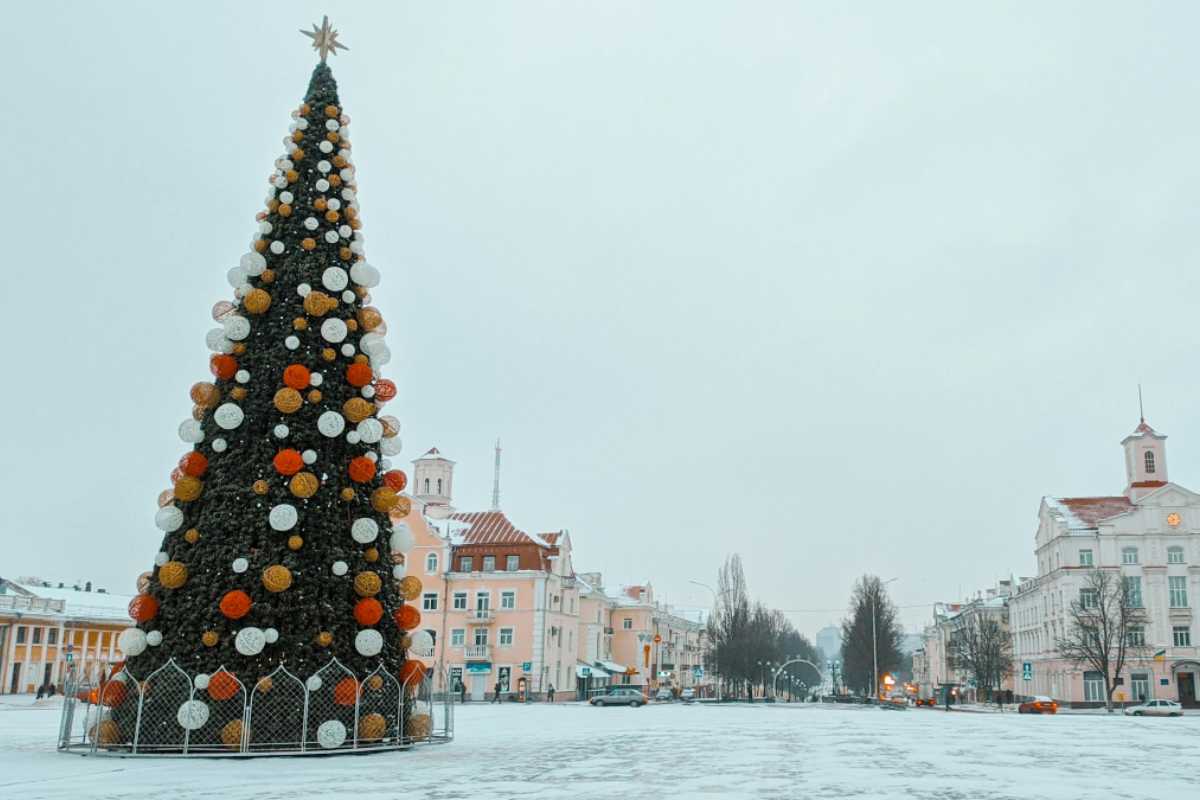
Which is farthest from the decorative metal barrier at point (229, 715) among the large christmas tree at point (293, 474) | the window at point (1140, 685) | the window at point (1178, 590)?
the window at point (1178, 590)

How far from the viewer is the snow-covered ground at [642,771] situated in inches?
484

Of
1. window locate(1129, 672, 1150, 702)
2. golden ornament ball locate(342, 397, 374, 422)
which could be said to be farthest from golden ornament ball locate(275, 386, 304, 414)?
window locate(1129, 672, 1150, 702)

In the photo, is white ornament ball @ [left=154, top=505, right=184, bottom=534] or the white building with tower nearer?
white ornament ball @ [left=154, top=505, right=184, bottom=534]

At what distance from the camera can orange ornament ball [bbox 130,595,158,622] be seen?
55.4 ft

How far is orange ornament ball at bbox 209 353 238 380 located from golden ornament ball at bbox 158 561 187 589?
347 cm

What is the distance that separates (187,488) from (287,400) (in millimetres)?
2423

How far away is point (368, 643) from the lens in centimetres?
1702

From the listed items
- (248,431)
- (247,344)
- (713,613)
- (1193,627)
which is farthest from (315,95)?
(713,613)

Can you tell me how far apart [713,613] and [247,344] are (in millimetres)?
76927

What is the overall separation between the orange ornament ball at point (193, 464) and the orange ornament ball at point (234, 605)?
2640mm

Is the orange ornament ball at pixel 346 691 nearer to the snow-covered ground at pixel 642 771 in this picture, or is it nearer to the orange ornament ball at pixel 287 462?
the snow-covered ground at pixel 642 771

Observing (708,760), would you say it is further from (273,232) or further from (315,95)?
(315,95)

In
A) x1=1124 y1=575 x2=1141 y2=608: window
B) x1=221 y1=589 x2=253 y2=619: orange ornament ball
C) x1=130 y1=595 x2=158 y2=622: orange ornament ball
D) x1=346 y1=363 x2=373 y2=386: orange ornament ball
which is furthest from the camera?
x1=1124 y1=575 x2=1141 y2=608: window

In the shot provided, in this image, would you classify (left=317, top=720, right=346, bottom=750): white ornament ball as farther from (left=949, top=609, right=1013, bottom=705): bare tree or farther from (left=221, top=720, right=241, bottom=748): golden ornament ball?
(left=949, top=609, right=1013, bottom=705): bare tree
